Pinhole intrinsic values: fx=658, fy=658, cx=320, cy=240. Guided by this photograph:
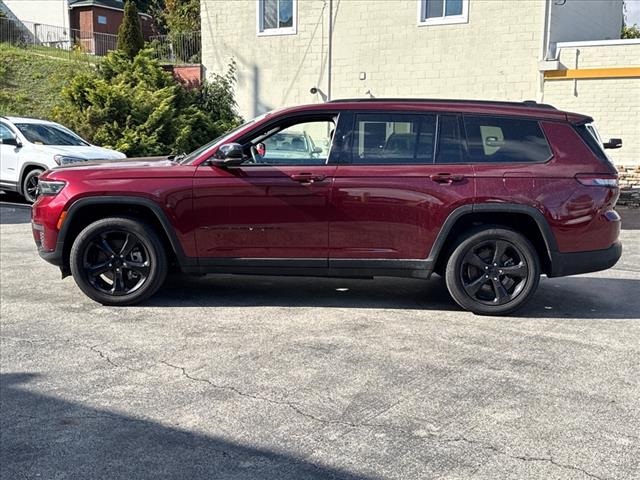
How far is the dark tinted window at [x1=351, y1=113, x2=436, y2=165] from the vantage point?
5.78m

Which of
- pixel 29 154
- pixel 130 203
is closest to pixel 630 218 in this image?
pixel 130 203

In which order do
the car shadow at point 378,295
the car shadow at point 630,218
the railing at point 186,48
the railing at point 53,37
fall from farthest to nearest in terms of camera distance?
1. the railing at point 53,37
2. the railing at point 186,48
3. the car shadow at point 630,218
4. the car shadow at point 378,295

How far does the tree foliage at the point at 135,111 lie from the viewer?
16516mm

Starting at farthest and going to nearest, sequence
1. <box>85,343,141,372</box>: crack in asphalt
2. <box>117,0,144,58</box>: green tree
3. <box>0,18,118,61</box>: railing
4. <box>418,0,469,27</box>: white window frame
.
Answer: <box>0,18,118,61</box>: railing
<box>117,0,144,58</box>: green tree
<box>418,0,469,27</box>: white window frame
<box>85,343,141,372</box>: crack in asphalt

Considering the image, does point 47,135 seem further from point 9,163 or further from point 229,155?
point 229,155

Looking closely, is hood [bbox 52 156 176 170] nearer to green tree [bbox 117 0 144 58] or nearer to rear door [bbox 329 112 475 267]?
rear door [bbox 329 112 475 267]

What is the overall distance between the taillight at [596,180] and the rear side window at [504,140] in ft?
1.11

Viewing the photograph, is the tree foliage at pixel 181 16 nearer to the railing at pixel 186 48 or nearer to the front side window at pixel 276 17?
the railing at pixel 186 48

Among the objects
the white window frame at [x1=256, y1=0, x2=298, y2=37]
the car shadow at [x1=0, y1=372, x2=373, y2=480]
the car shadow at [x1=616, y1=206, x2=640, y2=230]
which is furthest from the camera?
the white window frame at [x1=256, y1=0, x2=298, y2=37]

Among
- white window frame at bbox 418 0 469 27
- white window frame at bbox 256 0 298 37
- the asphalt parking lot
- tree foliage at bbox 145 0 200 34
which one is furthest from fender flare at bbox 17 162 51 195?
tree foliage at bbox 145 0 200 34

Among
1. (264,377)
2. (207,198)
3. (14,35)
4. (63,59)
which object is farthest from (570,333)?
(14,35)

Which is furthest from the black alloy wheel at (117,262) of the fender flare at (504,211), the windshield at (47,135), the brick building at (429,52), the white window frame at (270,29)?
the white window frame at (270,29)

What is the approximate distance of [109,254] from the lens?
235 inches

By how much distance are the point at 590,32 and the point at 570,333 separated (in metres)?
15.5
